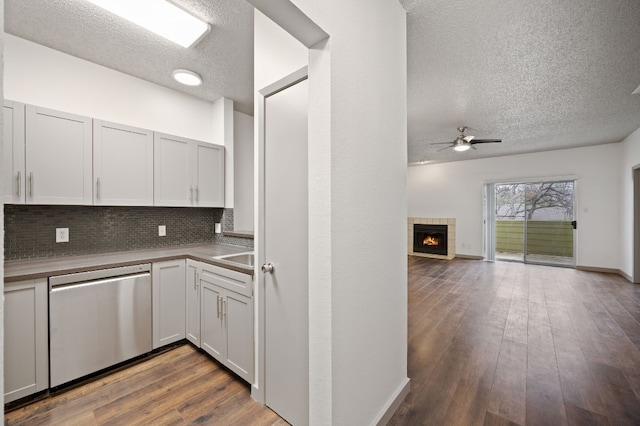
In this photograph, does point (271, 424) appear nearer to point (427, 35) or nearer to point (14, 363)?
point (14, 363)

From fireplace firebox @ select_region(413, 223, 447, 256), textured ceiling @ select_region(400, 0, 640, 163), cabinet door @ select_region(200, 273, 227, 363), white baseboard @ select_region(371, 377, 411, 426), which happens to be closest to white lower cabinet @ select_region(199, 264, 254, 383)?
cabinet door @ select_region(200, 273, 227, 363)

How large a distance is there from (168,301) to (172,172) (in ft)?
4.43

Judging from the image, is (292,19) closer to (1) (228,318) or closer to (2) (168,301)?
(1) (228,318)

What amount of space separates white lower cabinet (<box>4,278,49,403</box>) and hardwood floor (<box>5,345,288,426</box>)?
16cm

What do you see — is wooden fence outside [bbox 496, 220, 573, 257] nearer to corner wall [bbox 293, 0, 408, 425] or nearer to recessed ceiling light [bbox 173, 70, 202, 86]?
corner wall [bbox 293, 0, 408, 425]

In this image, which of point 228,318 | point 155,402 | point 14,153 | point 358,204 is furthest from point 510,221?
point 14,153

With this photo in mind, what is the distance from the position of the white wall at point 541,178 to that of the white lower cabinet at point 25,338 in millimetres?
7719

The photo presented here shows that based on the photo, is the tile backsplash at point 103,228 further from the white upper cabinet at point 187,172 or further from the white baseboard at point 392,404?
the white baseboard at point 392,404

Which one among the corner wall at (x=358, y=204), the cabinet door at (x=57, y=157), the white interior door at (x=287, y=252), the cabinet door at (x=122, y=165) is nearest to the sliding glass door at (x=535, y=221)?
the corner wall at (x=358, y=204)

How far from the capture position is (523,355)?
7.79ft

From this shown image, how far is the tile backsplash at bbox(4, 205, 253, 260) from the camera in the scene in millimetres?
2186

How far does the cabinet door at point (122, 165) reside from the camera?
7.74 feet

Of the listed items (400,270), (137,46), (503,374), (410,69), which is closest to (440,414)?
(503,374)

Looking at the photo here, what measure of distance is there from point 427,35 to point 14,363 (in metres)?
3.82
